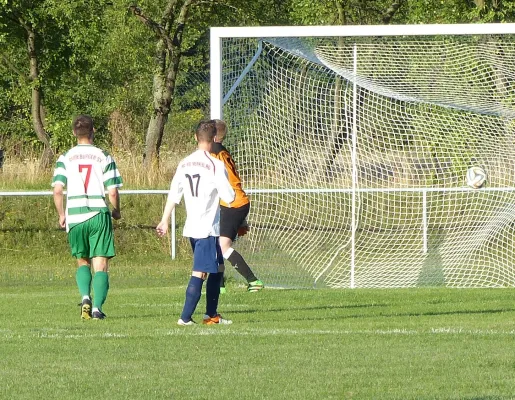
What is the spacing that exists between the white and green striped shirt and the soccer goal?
4917 millimetres

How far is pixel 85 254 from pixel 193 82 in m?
42.2

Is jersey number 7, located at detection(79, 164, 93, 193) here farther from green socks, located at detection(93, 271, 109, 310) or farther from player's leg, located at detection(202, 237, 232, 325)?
player's leg, located at detection(202, 237, 232, 325)

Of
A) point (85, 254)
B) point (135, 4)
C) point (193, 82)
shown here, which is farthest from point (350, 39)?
point (193, 82)

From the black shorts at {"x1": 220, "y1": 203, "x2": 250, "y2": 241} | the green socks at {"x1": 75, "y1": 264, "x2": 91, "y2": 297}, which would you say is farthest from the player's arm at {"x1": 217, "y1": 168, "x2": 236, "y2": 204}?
the black shorts at {"x1": 220, "y1": 203, "x2": 250, "y2": 241}

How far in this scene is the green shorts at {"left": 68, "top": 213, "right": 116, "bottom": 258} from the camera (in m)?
10.5

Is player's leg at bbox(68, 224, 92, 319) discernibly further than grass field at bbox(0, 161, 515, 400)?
Yes

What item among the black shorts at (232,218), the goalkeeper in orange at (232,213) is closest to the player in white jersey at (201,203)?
the goalkeeper in orange at (232,213)

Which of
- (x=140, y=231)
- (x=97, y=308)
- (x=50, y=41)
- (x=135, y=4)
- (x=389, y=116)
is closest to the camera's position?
(x=97, y=308)

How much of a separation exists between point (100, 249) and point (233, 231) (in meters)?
3.18

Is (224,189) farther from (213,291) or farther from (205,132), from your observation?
(213,291)

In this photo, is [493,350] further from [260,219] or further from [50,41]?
[50,41]

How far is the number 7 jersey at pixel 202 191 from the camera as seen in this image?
9805mm

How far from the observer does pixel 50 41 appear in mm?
32094

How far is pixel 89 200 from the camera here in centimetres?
1050
